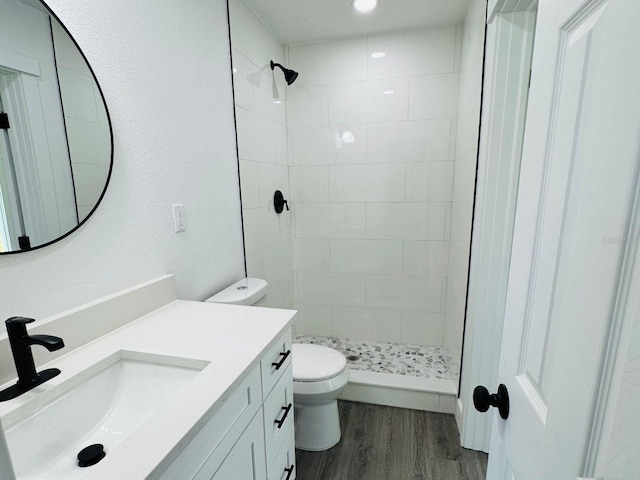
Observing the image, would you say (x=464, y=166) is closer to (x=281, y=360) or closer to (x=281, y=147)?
(x=281, y=147)

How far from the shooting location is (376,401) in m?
2.10

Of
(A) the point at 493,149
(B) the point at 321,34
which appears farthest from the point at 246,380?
(B) the point at 321,34

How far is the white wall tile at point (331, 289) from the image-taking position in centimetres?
263

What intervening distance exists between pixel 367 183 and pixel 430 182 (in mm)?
454

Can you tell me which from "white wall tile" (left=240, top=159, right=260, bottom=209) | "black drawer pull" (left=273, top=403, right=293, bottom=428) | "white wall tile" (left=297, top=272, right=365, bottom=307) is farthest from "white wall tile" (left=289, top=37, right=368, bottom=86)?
"black drawer pull" (left=273, top=403, right=293, bottom=428)

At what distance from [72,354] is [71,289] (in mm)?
188

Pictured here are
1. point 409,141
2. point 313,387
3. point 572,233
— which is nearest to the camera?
point 572,233

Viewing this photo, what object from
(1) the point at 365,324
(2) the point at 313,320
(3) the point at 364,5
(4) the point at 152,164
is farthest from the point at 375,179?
(4) the point at 152,164

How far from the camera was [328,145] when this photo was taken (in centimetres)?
245

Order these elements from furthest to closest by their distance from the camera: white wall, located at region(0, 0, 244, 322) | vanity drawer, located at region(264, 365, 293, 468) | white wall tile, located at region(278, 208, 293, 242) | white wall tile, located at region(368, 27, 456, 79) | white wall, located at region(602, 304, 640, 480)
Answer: white wall tile, located at region(278, 208, 293, 242) < white wall tile, located at region(368, 27, 456, 79) < vanity drawer, located at region(264, 365, 293, 468) < white wall, located at region(0, 0, 244, 322) < white wall, located at region(602, 304, 640, 480)

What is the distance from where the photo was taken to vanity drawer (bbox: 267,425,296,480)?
3.76ft

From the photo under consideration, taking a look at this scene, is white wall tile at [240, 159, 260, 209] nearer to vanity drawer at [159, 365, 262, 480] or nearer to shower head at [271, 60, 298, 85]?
shower head at [271, 60, 298, 85]

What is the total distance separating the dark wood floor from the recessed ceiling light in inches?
96.7

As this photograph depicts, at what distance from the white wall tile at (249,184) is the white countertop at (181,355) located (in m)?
0.81
